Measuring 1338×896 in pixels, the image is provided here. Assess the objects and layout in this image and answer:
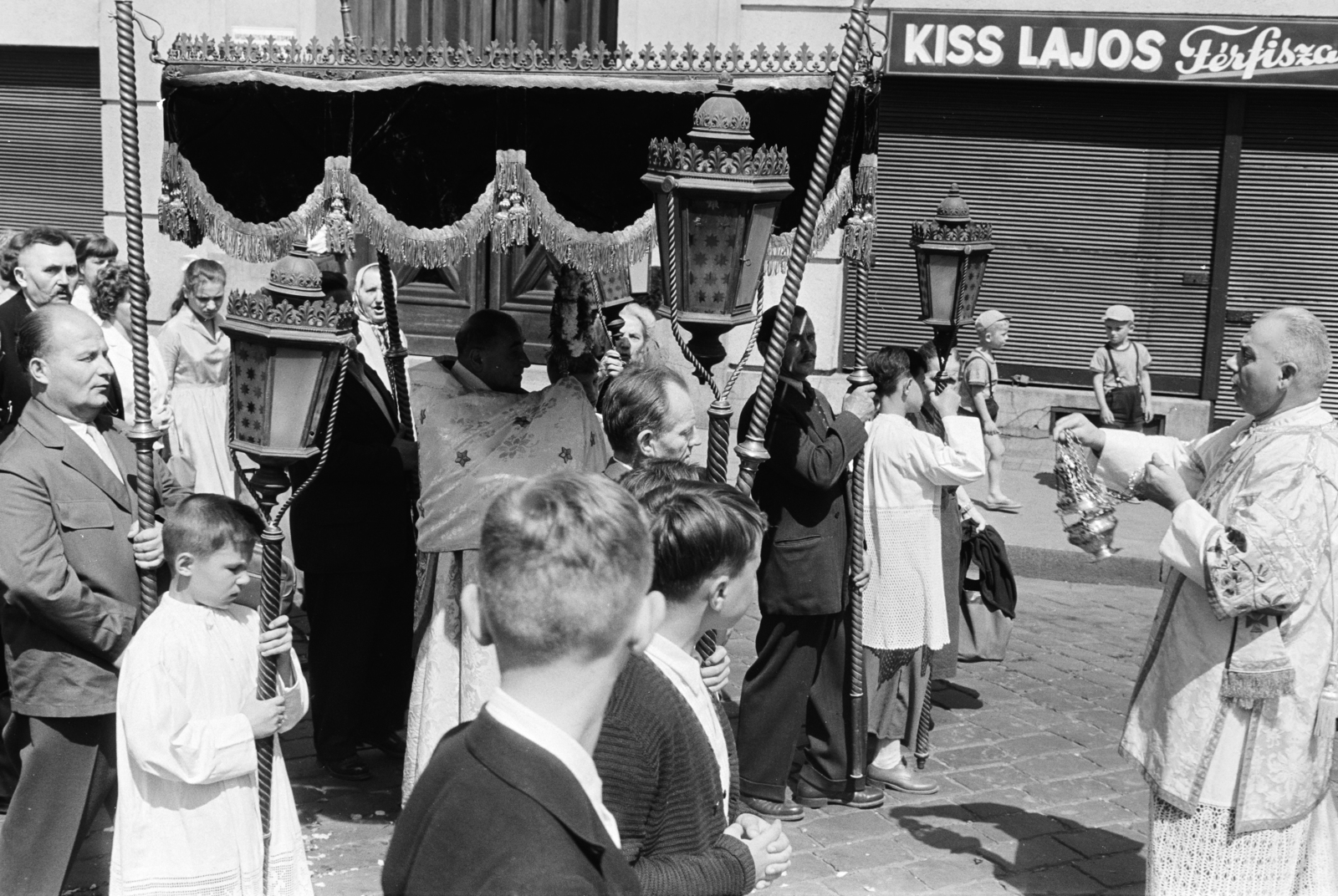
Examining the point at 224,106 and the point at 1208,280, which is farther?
the point at 1208,280

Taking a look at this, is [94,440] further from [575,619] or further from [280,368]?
[575,619]

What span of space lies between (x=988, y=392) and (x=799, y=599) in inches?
234

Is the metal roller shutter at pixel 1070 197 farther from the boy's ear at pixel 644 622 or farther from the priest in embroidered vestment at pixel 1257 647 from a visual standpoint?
the boy's ear at pixel 644 622

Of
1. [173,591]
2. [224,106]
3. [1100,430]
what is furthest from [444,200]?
[1100,430]

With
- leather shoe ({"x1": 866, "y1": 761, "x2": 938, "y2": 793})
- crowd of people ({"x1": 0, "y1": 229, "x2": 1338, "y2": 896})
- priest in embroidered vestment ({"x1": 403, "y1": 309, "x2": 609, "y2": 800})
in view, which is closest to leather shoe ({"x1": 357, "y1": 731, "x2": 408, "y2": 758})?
crowd of people ({"x1": 0, "y1": 229, "x2": 1338, "y2": 896})

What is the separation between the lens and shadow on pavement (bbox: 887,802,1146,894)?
518 centimetres

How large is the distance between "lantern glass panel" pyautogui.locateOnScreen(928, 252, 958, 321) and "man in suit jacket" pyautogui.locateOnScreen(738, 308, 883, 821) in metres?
0.92

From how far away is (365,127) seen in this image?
495 centimetres

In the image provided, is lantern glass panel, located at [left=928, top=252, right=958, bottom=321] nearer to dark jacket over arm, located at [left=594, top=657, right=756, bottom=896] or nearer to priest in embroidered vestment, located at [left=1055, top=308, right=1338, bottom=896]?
priest in embroidered vestment, located at [left=1055, top=308, right=1338, bottom=896]

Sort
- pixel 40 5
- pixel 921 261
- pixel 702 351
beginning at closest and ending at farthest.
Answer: pixel 702 351 → pixel 921 261 → pixel 40 5

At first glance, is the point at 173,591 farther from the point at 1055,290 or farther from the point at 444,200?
the point at 1055,290

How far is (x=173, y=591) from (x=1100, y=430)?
2852 mm

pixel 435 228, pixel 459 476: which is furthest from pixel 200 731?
pixel 435 228

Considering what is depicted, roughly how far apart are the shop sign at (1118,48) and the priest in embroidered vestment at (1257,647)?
29.8ft
